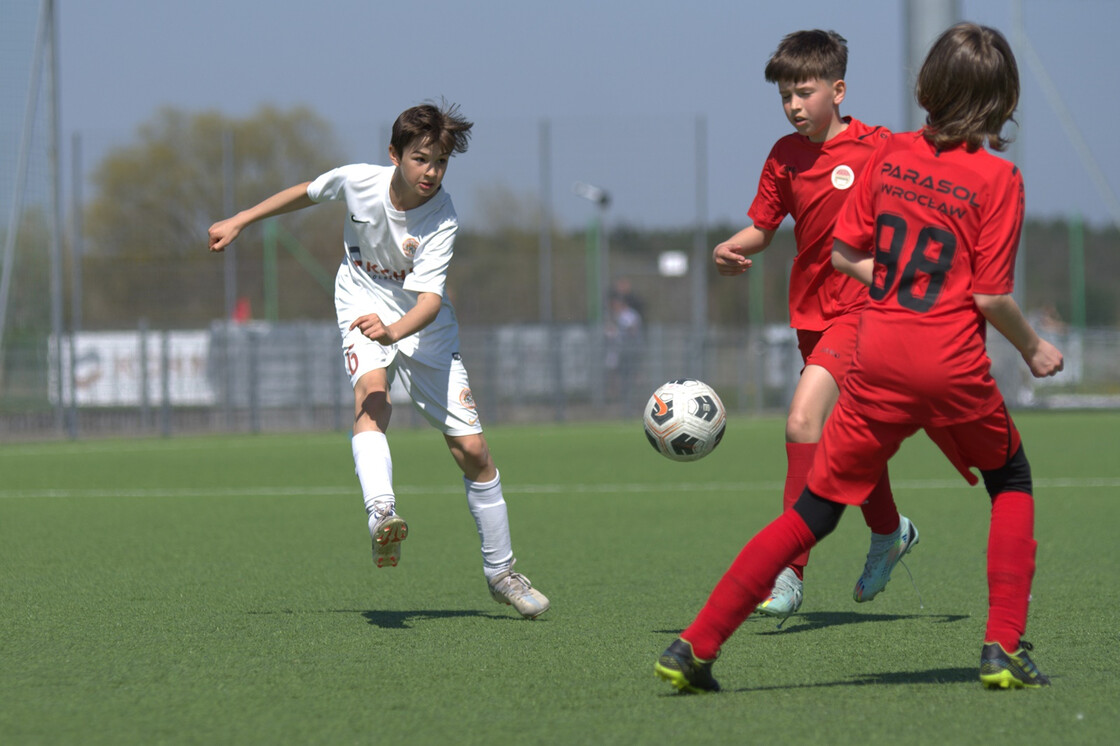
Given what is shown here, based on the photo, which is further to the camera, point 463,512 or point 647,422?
point 463,512

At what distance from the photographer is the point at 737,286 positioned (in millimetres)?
28891

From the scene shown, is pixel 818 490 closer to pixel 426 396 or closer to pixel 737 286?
pixel 426 396

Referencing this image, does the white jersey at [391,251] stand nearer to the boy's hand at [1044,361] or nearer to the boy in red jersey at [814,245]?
the boy in red jersey at [814,245]

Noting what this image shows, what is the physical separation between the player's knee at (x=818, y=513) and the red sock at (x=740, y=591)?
5 cm

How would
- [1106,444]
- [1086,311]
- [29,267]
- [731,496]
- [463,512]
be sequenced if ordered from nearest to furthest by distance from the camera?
[463,512] < [731,496] < [1106,444] < [29,267] < [1086,311]

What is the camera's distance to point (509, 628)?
4.46 m

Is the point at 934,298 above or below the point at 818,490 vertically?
above

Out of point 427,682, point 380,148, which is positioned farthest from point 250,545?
point 380,148

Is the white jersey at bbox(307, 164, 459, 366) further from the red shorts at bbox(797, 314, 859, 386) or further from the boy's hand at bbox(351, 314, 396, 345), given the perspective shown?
the red shorts at bbox(797, 314, 859, 386)

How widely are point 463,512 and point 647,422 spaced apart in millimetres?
3549

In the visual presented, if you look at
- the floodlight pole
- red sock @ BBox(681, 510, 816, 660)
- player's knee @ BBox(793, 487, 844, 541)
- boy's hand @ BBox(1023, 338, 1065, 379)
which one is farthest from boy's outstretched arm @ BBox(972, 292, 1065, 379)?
the floodlight pole

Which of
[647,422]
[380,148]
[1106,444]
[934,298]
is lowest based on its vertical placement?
[1106,444]

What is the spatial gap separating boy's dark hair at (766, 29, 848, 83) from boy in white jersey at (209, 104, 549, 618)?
3.55ft

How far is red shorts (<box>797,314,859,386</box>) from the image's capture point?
451 cm
